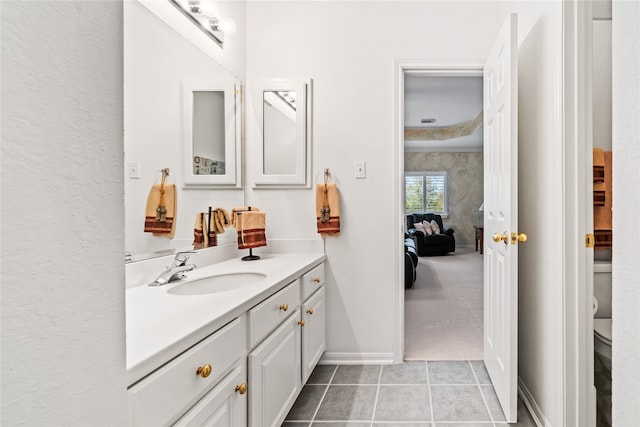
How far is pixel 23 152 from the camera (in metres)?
0.37

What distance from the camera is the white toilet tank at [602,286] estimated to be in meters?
1.78

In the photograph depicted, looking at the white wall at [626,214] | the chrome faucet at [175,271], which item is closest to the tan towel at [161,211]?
the chrome faucet at [175,271]

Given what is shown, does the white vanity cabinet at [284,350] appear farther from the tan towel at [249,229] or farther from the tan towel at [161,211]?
the tan towel at [161,211]

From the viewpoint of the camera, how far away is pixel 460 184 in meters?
8.77

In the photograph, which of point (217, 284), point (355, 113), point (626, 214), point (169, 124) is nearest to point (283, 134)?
point (355, 113)

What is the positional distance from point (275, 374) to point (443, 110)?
5.68 m

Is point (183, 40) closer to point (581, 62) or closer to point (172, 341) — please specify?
point (172, 341)

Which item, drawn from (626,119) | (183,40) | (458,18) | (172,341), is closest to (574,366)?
(626,119)

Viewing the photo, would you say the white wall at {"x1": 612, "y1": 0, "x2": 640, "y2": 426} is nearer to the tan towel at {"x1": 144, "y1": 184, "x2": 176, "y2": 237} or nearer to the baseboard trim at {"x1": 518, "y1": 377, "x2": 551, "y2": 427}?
the baseboard trim at {"x1": 518, "y1": 377, "x2": 551, "y2": 427}

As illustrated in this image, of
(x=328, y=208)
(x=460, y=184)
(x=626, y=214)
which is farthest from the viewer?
(x=460, y=184)

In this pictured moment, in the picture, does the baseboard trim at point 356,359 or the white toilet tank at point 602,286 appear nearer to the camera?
the white toilet tank at point 602,286

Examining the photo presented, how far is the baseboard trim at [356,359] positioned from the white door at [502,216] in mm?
646

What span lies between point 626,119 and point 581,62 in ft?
3.39

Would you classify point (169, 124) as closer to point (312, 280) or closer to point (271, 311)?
point (271, 311)
